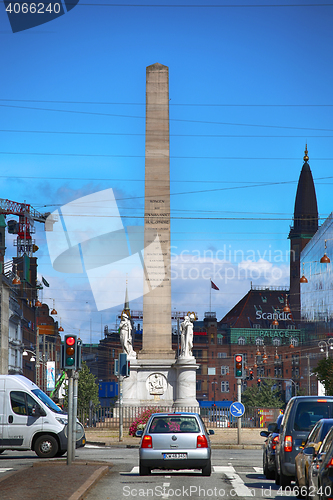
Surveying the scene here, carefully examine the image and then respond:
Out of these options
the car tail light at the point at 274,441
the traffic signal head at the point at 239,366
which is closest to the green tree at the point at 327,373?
the traffic signal head at the point at 239,366

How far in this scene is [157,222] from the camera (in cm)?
3941

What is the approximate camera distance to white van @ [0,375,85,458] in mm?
22859

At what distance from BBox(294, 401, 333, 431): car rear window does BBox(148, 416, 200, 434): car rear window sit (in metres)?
2.91

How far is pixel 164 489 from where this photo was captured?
47.6ft

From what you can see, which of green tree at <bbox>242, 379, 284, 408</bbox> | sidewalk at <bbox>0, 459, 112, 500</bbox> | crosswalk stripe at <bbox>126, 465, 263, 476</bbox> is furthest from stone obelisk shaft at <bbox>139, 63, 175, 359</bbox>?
green tree at <bbox>242, 379, 284, 408</bbox>

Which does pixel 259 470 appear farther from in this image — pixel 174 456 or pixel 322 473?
pixel 322 473

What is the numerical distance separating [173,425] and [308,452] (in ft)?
19.5

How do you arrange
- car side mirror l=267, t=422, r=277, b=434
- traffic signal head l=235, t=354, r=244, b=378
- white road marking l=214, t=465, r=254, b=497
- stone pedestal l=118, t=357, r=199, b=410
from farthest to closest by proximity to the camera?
stone pedestal l=118, t=357, r=199, b=410 → traffic signal head l=235, t=354, r=244, b=378 → car side mirror l=267, t=422, r=277, b=434 → white road marking l=214, t=465, r=254, b=497

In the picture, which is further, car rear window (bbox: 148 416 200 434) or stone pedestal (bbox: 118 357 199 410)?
stone pedestal (bbox: 118 357 199 410)

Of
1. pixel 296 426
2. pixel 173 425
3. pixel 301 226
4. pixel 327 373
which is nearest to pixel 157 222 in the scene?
pixel 327 373

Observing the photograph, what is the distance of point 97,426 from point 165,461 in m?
25.5

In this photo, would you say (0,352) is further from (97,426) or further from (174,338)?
(174,338)

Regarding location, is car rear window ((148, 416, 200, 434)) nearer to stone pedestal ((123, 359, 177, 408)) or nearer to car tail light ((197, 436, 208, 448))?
car tail light ((197, 436, 208, 448))

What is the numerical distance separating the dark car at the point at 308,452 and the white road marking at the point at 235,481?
98cm
